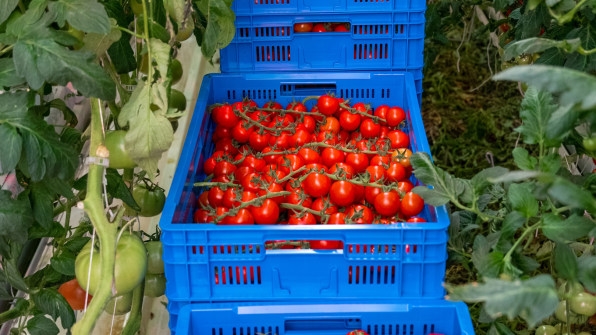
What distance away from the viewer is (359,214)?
188cm

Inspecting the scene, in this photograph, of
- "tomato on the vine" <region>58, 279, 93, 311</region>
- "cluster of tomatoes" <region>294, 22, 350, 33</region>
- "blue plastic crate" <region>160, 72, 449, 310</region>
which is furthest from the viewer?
"cluster of tomatoes" <region>294, 22, 350, 33</region>

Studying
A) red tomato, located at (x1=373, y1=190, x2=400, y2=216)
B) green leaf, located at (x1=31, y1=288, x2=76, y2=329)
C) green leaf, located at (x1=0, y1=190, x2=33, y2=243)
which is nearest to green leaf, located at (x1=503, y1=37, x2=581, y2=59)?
red tomato, located at (x1=373, y1=190, x2=400, y2=216)

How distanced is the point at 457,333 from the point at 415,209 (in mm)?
317

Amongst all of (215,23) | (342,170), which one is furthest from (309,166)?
(215,23)

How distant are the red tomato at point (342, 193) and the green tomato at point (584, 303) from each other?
595 mm

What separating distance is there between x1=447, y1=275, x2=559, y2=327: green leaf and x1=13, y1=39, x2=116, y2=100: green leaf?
793 millimetres

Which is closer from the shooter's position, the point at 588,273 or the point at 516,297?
the point at 516,297

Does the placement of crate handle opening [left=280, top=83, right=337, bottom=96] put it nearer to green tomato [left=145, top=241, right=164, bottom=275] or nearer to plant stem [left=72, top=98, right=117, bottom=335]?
green tomato [left=145, top=241, right=164, bottom=275]

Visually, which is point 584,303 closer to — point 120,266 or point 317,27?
point 120,266

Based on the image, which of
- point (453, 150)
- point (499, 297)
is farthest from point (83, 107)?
point (499, 297)

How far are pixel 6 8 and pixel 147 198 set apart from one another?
0.81 m

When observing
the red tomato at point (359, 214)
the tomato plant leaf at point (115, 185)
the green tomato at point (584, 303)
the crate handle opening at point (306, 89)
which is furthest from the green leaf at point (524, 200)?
the crate handle opening at point (306, 89)

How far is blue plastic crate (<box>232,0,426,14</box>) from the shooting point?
7.97 feet

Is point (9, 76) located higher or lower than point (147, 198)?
higher
